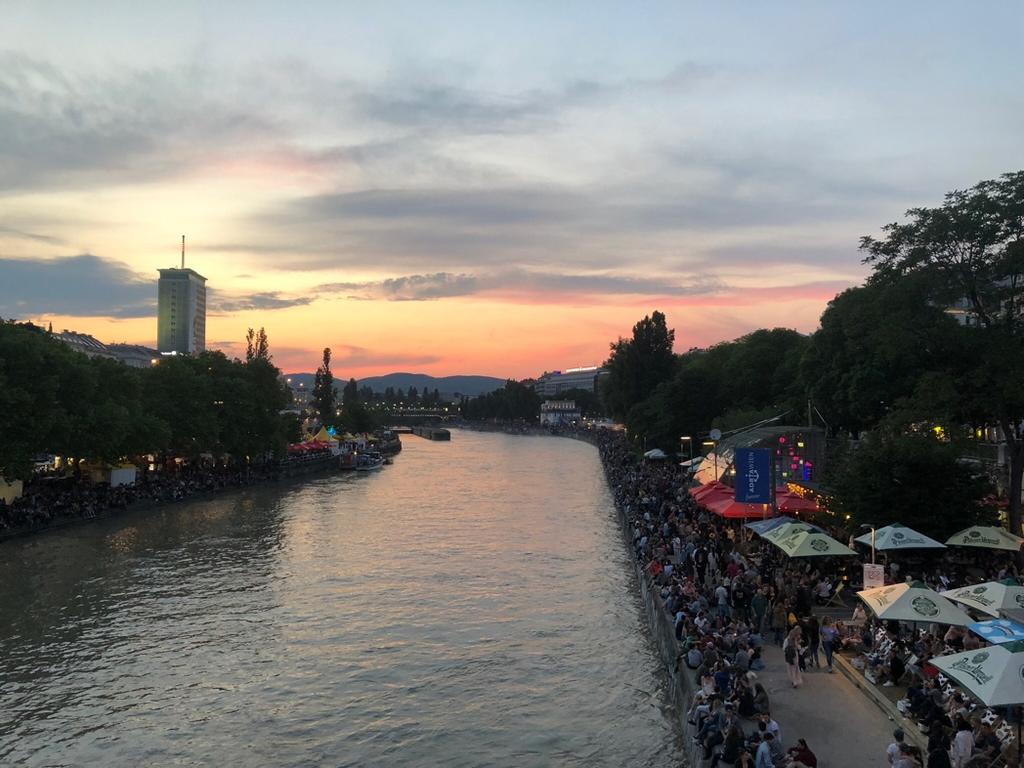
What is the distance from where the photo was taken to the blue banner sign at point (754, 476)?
22969mm

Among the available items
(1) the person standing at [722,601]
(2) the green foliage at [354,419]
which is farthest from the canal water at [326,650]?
(2) the green foliage at [354,419]

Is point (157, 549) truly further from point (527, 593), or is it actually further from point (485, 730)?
point (485, 730)

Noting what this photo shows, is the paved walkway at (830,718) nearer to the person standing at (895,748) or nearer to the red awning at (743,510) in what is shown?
the person standing at (895,748)

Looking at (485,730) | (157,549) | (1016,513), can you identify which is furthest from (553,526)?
(485,730)

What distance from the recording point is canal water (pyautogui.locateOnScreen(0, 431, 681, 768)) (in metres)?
15.4

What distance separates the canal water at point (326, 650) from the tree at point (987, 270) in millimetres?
12630

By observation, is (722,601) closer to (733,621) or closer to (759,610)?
(733,621)

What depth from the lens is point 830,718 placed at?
533 inches

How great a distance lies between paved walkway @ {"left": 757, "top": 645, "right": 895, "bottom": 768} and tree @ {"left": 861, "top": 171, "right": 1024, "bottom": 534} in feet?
42.3

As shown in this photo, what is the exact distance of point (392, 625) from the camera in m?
23.2

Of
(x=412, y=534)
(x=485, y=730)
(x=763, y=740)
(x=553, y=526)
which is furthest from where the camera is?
(x=553, y=526)

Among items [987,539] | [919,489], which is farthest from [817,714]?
[919,489]

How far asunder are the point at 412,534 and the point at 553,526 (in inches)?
295

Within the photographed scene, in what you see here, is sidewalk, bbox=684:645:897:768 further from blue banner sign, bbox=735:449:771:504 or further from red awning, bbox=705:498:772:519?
red awning, bbox=705:498:772:519
